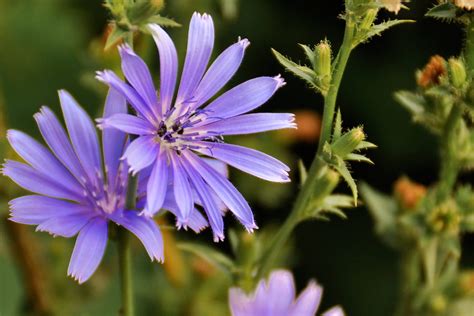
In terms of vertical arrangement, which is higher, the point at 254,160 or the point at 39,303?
the point at 254,160

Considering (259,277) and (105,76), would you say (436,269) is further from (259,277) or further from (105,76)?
(105,76)

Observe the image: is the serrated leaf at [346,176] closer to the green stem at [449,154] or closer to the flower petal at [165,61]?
the flower petal at [165,61]

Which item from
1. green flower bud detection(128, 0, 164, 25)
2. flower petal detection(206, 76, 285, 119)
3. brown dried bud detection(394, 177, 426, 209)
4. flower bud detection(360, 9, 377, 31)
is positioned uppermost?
flower bud detection(360, 9, 377, 31)

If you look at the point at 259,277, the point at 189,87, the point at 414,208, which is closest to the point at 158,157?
the point at 189,87

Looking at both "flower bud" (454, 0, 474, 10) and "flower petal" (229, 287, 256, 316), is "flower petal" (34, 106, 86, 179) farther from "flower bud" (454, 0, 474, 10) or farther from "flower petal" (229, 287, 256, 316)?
"flower bud" (454, 0, 474, 10)

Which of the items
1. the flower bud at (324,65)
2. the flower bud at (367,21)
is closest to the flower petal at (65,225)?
the flower bud at (324,65)

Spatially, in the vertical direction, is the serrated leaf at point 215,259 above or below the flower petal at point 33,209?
below

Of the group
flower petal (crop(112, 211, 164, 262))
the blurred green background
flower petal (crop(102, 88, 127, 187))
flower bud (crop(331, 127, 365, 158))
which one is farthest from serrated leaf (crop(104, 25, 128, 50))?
the blurred green background
